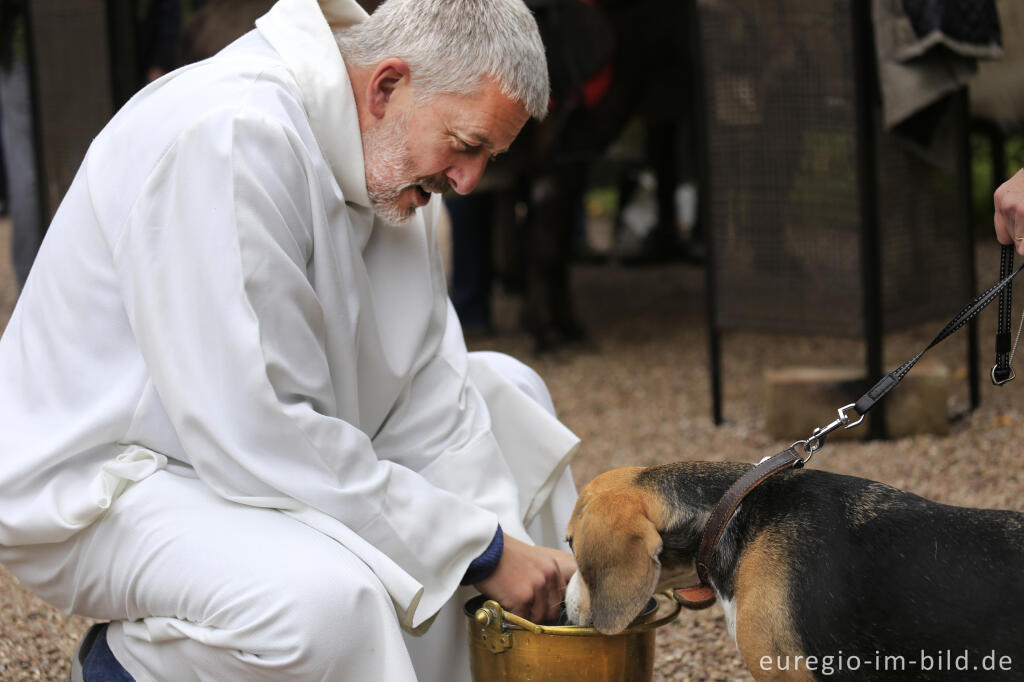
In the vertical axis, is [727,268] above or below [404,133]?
below

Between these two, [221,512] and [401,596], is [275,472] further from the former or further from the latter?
[401,596]

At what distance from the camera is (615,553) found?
2.52 metres

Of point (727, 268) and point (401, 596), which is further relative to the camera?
point (727, 268)

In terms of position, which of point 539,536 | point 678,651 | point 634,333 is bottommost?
point 634,333

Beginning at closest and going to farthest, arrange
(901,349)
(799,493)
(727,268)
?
(799,493), (727,268), (901,349)

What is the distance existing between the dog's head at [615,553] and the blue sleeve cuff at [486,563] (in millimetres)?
216

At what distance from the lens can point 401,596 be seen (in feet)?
8.37

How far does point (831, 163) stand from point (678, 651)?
270 centimetres

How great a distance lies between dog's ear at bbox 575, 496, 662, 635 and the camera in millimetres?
2504

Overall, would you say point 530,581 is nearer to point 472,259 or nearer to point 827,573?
point 827,573

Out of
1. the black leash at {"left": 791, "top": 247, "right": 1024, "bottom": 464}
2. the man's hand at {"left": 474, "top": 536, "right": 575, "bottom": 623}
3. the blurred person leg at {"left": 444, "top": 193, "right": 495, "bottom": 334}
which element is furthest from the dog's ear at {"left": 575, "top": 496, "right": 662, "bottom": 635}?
the blurred person leg at {"left": 444, "top": 193, "right": 495, "bottom": 334}

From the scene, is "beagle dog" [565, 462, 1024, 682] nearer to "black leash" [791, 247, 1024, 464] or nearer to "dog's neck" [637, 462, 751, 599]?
"dog's neck" [637, 462, 751, 599]

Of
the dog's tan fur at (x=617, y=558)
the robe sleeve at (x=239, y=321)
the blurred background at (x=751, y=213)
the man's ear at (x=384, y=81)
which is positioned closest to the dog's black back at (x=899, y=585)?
the dog's tan fur at (x=617, y=558)

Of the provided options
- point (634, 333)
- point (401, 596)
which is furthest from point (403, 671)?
point (634, 333)
